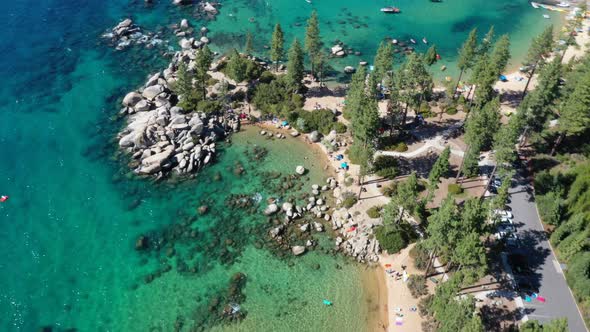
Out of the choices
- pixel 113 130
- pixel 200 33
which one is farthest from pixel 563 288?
pixel 200 33

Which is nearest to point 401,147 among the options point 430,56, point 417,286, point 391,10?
point 430,56

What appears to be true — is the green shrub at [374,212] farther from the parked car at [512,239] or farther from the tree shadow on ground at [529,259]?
the tree shadow on ground at [529,259]

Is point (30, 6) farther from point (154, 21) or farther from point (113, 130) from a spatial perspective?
point (113, 130)

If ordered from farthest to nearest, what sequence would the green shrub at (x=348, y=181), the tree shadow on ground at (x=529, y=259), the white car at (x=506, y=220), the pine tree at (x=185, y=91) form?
the pine tree at (x=185, y=91), the green shrub at (x=348, y=181), the white car at (x=506, y=220), the tree shadow on ground at (x=529, y=259)

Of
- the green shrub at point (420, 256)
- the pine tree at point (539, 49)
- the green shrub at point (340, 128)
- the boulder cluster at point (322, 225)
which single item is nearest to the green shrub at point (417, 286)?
the green shrub at point (420, 256)

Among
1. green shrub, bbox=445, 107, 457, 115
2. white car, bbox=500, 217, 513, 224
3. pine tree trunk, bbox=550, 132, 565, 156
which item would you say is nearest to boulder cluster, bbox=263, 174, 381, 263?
white car, bbox=500, 217, 513, 224

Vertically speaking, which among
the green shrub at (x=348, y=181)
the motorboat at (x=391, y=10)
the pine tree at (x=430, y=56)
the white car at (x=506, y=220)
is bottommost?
the green shrub at (x=348, y=181)
